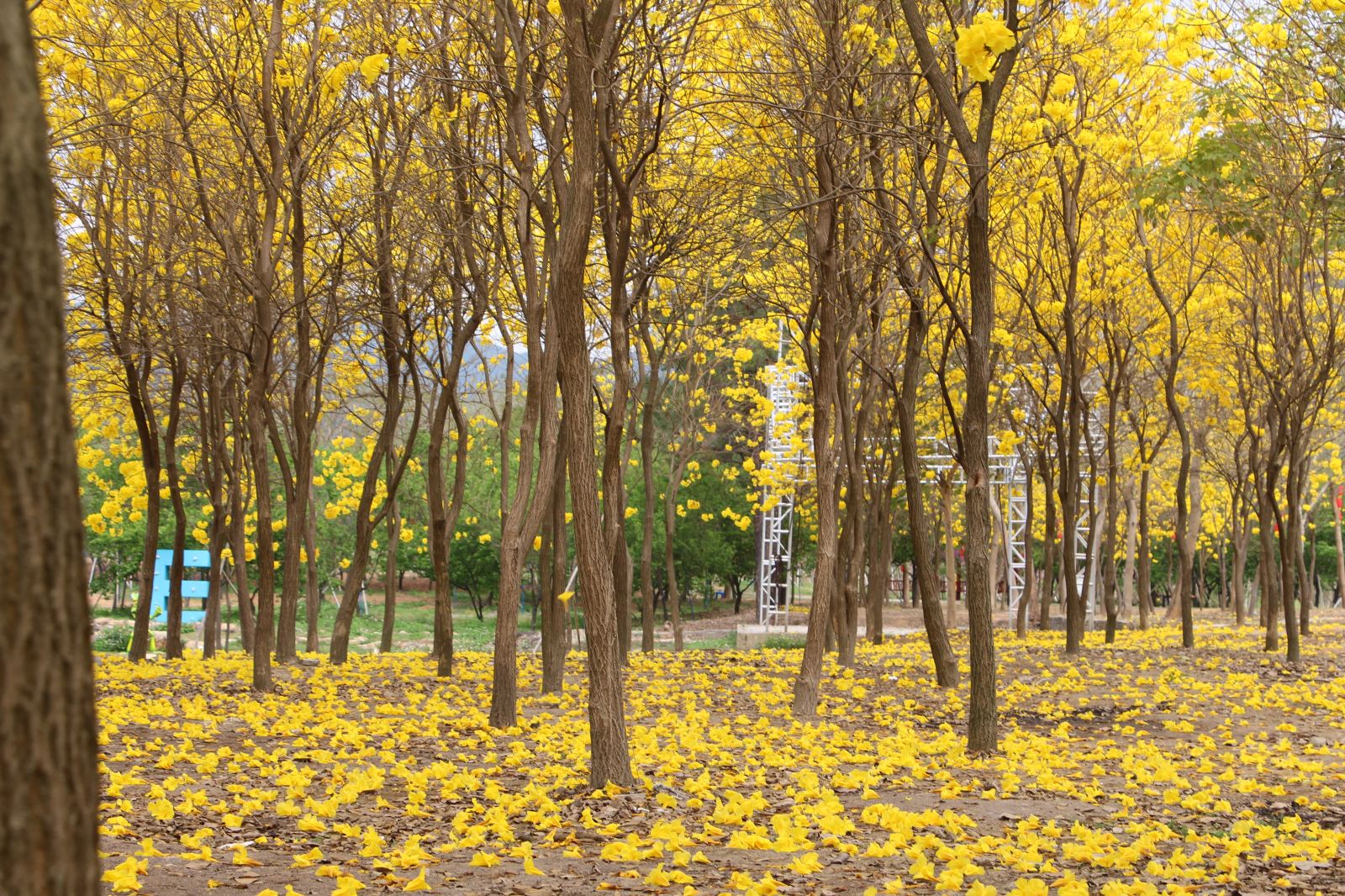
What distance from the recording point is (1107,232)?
44.3 ft

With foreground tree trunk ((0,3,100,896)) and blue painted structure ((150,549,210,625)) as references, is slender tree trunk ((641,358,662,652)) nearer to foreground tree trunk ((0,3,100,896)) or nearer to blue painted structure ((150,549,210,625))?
blue painted structure ((150,549,210,625))

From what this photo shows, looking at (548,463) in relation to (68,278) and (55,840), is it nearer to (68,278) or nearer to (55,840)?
(68,278)

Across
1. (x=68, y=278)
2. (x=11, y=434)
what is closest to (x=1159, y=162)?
(x=68, y=278)

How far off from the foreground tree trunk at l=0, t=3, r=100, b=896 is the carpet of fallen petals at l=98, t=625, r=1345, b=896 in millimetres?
2377

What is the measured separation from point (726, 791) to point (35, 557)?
508cm

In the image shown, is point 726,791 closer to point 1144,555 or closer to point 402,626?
point 1144,555

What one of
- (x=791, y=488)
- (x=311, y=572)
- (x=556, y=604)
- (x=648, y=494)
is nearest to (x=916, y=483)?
(x=556, y=604)

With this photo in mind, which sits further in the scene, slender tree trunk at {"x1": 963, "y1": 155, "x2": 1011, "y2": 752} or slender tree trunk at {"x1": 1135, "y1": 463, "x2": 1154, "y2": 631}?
slender tree trunk at {"x1": 1135, "y1": 463, "x2": 1154, "y2": 631}

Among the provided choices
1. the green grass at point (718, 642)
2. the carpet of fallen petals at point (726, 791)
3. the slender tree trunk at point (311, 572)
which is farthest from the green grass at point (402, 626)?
the carpet of fallen petals at point (726, 791)

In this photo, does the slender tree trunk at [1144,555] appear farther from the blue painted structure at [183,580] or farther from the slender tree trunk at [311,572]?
the blue painted structure at [183,580]

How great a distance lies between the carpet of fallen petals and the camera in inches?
169

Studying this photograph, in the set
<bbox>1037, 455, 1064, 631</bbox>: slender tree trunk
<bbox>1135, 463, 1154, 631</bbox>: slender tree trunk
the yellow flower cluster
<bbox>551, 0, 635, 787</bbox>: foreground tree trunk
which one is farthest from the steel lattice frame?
the yellow flower cluster

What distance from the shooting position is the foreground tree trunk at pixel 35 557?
140 centimetres

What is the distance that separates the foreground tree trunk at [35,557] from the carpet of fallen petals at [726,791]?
238 centimetres
